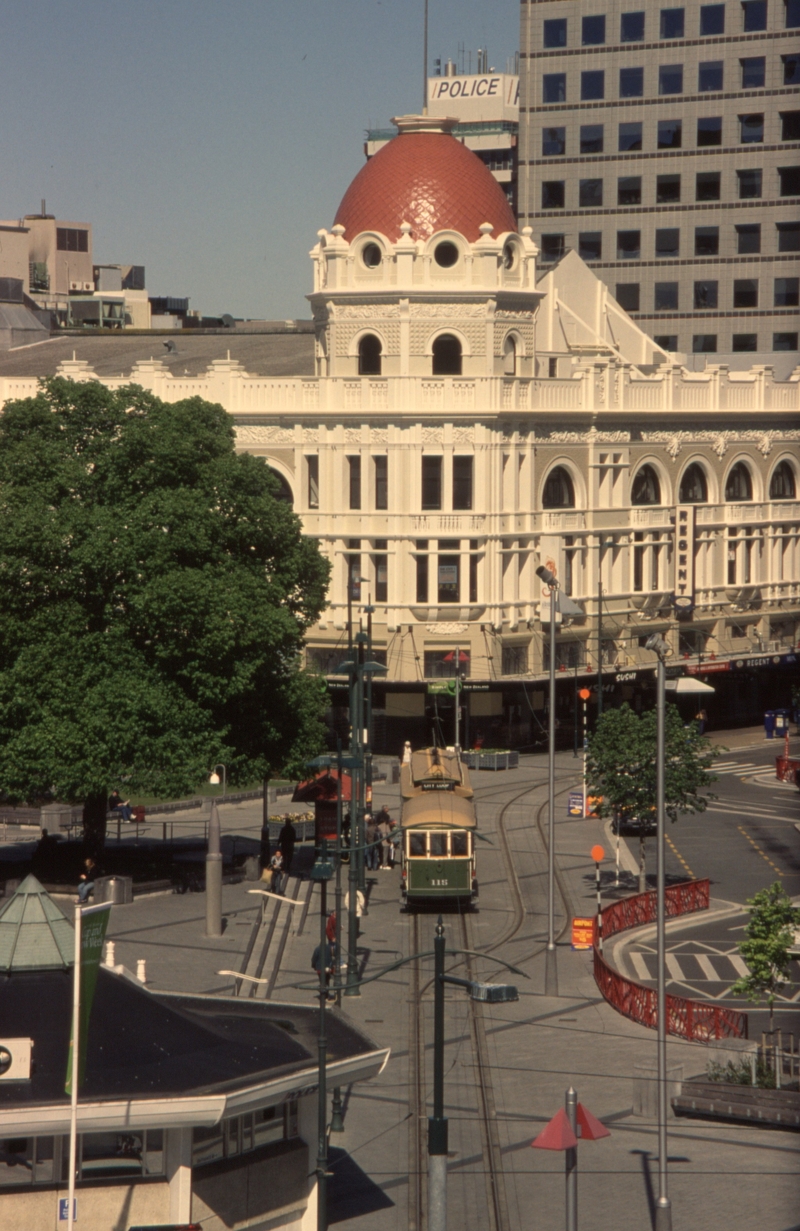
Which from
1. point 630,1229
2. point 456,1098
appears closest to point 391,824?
point 456,1098

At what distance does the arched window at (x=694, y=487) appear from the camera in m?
99.5

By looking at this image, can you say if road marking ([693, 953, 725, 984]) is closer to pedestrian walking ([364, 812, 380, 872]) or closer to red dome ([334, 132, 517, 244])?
pedestrian walking ([364, 812, 380, 872])

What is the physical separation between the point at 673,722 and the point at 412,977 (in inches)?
581

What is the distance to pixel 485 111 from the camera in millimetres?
180375

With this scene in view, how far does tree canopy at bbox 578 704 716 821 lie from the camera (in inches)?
2315

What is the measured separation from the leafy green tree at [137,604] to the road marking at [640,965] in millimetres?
12970

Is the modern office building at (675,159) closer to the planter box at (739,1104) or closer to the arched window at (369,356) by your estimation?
the arched window at (369,356)

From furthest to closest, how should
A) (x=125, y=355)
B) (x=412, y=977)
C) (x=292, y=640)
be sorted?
(x=125, y=355) < (x=292, y=640) < (x=412, y=977)

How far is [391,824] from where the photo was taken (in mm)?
67562

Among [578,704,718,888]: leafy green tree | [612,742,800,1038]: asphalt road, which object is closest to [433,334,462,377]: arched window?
[612,742,800,1038]: asphalt road

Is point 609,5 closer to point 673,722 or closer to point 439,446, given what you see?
point 439,446

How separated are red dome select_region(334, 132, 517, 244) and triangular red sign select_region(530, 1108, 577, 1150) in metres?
61.0

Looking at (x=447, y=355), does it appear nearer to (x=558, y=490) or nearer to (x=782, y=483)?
(x=558, y=490)

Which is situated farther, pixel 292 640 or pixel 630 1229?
pixel 292 640
